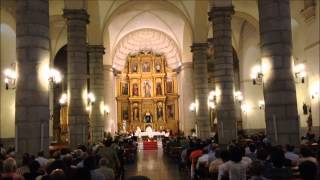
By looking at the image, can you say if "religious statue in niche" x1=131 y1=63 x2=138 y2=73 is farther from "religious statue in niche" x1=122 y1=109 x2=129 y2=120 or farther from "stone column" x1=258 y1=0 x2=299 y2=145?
"stone column" x1=258 y1=0 x2=299 y2=145

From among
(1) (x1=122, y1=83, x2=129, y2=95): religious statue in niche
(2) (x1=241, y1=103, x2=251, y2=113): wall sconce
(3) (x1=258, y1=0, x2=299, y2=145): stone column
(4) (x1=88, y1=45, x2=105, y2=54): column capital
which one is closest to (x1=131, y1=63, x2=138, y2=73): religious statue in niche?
(1) (x1=122, y1=83, x2=129, y2=95): religious statue in niche

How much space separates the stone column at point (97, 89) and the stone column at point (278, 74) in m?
15.3

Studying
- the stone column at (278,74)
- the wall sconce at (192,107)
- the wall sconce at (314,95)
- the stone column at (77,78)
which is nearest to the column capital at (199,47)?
the wall sconce at (192,107)

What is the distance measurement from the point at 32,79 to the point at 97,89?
48.9 ft

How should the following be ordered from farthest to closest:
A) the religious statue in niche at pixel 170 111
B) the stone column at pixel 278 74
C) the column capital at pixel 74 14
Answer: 1. the religious statue in niche at pixel 170 111
2. the column capital at pixel 74 14
3. the stone column at pixel 278 74

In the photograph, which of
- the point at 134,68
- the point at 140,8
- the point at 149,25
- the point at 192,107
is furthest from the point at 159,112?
the point at 140,8

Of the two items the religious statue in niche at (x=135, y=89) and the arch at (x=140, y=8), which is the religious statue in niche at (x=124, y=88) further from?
the arch at (x=140, y=8)

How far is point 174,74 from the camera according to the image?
41.6 meters

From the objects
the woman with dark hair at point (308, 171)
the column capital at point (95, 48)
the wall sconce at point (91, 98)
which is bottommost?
the woman with dark hair at point (308, 171)

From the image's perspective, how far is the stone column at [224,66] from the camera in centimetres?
1775

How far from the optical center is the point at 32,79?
10.2 meters

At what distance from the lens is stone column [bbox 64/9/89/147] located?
1700cm

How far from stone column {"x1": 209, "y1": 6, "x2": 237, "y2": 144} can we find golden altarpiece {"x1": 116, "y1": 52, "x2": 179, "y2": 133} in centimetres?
2317

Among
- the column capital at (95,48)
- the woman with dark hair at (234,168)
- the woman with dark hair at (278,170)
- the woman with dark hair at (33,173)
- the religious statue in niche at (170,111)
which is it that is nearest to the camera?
the woman with dark hair at (278,170)
